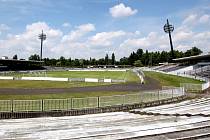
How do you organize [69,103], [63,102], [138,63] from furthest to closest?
[138,63] → [69,103] → [63,102]

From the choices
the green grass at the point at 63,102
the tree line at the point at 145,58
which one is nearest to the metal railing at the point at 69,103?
→ the green grass at the point at 63,102

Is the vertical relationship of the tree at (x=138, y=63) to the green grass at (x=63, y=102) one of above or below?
above

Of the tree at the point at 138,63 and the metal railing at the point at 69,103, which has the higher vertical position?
the tree at the point at 138,63

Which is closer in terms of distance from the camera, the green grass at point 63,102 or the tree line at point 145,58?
the green grass at point 63,102

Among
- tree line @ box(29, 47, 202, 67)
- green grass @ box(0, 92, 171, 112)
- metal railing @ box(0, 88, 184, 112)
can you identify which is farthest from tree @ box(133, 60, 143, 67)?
green grass @ box(0, 92, 171, 112)

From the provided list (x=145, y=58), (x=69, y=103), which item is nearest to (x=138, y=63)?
(x=145, y=58)

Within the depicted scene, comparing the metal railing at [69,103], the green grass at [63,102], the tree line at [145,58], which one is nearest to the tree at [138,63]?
the tree line at [145,58]

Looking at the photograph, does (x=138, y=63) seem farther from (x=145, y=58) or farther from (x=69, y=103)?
(x=69, y=103)

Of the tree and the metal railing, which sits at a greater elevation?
the tree

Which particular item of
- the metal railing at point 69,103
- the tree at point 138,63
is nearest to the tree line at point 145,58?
the tree at point 138,63

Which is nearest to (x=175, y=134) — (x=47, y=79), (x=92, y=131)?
(x=92, y=131)

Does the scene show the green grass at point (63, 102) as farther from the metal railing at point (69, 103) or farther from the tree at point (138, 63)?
the tree at point (138, 63)

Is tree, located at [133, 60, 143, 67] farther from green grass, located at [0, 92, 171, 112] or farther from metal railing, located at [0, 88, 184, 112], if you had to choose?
green grass, located at [0, 92, 171, 112]

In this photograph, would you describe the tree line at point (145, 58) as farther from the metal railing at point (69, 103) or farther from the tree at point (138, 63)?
the metal railing at point (69, 103)
